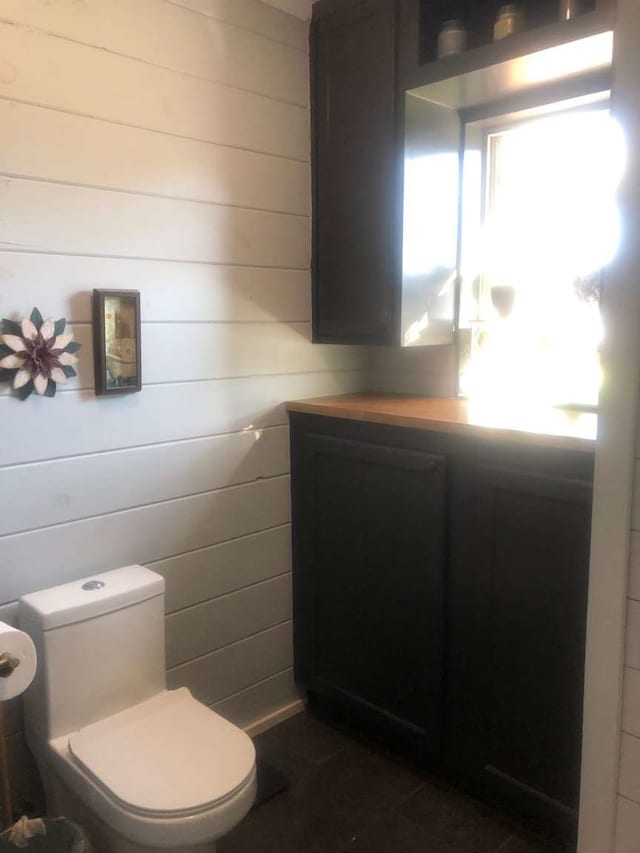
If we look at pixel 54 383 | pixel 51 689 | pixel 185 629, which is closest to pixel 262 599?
pixel 185 629

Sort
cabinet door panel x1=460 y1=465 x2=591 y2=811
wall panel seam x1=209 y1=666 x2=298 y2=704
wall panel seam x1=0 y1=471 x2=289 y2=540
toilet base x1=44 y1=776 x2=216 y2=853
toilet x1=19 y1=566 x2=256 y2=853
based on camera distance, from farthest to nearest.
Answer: wall panel seam x1=209 y1=666 x2=298 y2=704
wall panel seam x1=0 y1=471 x2=289 y2=540
cabinet door panel x1=460 y1=465 x2=591 y2=811
toilet base x1=44 y1=776 x2=216 y2=853
toilet x1=19 y1=566 x2=256 y2=853

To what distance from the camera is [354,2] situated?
2.15 metres

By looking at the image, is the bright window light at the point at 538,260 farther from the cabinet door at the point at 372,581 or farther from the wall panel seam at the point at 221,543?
the wall panel seam at the point at 221,543

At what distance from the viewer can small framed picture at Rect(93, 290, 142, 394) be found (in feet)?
6.06

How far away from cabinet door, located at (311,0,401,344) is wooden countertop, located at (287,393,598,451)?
0.23 meters

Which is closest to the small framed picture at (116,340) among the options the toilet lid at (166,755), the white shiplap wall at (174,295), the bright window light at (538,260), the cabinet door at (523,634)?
the white shiplap wall at (174,295)

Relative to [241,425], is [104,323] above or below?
above

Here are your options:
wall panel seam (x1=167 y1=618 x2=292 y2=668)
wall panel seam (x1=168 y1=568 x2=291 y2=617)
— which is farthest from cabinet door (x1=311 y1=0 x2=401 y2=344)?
wall panel seam (x1=167 y1=618 x2=292 y2=668)

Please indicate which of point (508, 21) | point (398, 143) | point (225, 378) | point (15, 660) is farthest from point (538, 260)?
point (15, 660)

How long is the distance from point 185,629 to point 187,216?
1.20m

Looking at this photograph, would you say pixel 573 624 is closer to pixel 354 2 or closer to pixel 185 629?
pixel 185 629

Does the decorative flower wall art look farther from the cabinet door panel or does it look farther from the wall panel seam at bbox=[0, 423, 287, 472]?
the cabinet door panel

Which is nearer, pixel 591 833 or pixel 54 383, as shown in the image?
pixel 591 833

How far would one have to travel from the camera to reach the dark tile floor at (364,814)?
1869 millimetres
